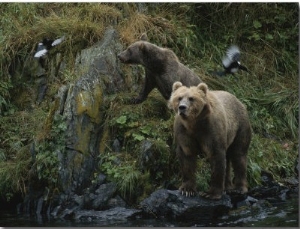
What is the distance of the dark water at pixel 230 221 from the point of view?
6.58 metres

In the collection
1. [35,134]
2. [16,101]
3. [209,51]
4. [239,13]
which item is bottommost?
[35,134]

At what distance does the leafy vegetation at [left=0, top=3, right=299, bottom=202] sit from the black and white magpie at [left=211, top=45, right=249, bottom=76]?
5.5 inches

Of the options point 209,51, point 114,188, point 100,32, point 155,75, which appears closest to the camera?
point 114,188

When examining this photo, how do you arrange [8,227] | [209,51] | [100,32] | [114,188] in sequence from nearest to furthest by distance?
[8,227] < [114,188] < [100,32] < [209,51]

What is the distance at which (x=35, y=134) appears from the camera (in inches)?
326

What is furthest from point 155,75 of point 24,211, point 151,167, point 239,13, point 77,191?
point 239,13

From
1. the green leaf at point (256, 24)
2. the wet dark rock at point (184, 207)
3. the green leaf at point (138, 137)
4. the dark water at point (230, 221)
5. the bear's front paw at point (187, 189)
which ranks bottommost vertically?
the dark water at point (230, 221)

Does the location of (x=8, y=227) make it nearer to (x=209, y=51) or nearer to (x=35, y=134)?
(x=35, y=134)

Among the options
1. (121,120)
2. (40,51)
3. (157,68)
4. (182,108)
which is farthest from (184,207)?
(40,51)

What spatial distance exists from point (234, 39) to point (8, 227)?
16.9 feet

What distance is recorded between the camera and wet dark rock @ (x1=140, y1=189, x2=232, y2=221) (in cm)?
668

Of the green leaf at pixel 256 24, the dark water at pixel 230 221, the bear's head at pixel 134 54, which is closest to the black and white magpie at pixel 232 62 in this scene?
the green leaf at pixel 256 24

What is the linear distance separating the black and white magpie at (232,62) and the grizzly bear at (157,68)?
4.67 ft

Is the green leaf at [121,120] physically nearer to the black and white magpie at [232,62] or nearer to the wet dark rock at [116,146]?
the wet dark rock at [116,146]
